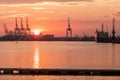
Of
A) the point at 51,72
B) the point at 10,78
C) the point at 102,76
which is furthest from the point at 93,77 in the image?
the point at 10,78

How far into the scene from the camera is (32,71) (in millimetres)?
60125

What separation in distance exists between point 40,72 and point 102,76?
27.1 ft

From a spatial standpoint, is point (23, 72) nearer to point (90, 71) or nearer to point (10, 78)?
point (10, 78)

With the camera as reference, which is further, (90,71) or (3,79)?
(90,71)

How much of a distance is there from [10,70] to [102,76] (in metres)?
12.4

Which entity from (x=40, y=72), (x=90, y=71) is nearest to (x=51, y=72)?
(x=40, y=72)

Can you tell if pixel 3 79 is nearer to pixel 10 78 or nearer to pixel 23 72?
pixel 10 78

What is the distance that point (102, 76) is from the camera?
57562 mm

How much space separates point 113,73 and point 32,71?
34.6 ft

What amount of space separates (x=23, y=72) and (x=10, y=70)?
2027 mm

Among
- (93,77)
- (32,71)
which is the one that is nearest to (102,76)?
(93,77)

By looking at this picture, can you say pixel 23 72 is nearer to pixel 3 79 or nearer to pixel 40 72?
pixel 40 72

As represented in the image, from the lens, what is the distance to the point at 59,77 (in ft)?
186

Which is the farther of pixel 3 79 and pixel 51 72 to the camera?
pixel 51 72
